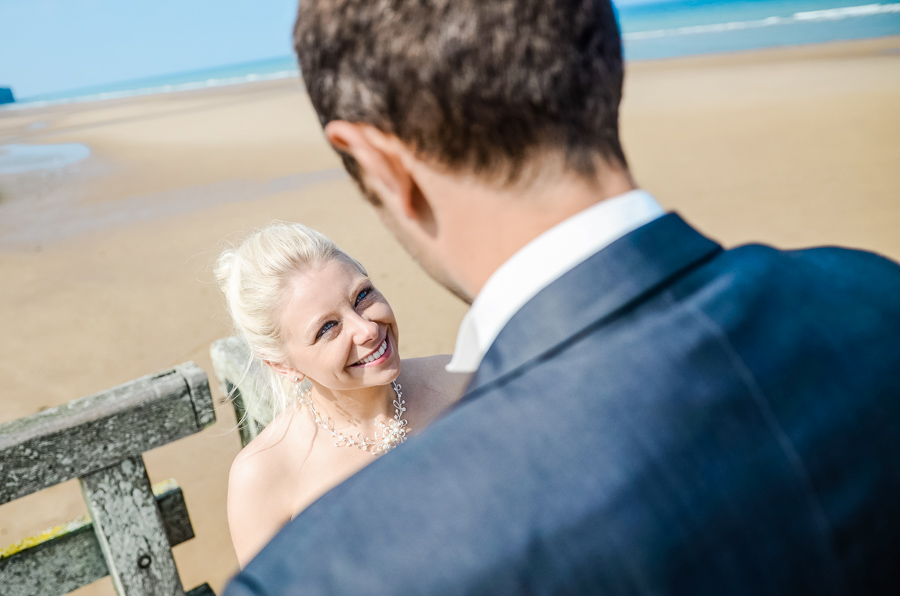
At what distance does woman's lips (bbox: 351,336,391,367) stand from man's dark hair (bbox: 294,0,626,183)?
1359 millimetres

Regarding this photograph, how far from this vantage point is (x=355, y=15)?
0.86 meters

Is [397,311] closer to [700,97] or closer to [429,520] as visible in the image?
[429,520]

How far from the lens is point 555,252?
834mm

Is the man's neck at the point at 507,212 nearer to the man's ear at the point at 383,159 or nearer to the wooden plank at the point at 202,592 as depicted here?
the man's ear at the point at 383,159

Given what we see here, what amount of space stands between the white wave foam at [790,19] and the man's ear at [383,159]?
3823 cm

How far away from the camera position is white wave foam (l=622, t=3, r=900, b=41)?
3266 centimetres

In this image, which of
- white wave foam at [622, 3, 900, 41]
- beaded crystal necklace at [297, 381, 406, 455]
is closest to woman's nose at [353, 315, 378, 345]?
beaded crystal necklace at [297, 381, 406, 455]

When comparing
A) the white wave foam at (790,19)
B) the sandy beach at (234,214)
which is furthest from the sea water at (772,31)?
the sandy beach at (234,214)

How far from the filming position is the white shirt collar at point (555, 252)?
2.73 ft

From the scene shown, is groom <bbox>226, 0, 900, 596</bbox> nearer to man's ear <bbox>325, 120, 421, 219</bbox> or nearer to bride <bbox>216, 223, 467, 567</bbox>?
man's ear <bbox>325, 120, 421, 219</bbox>

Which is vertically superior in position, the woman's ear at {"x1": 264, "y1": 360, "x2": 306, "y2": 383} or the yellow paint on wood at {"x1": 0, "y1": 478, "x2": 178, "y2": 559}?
the woman's ear at {"x1": 264, "y1": 360, "x2": 306, "y2": 383}

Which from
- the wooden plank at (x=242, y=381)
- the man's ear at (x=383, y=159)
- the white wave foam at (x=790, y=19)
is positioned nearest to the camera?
the man's ear at (x=383, y=159)

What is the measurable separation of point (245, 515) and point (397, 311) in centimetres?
460

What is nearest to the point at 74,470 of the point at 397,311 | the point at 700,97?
the point at 397,311
